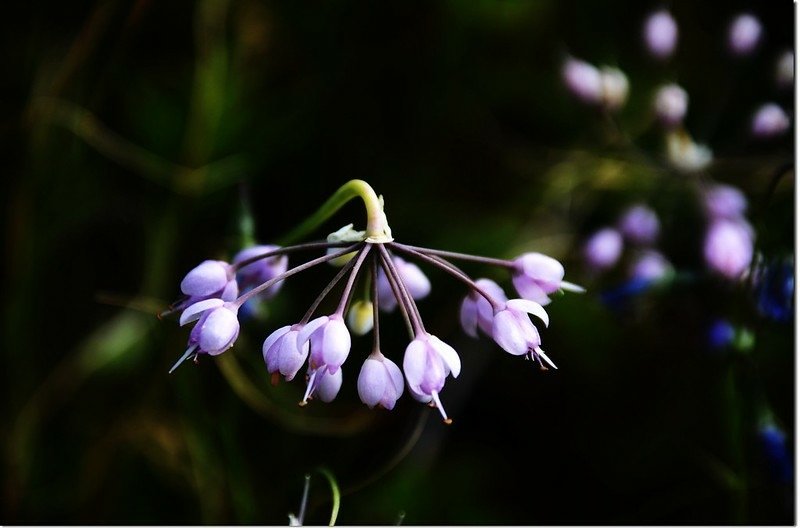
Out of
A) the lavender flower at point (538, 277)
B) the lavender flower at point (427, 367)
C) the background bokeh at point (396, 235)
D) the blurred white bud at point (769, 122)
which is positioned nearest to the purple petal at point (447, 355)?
the lavender flower at point (427, 367)

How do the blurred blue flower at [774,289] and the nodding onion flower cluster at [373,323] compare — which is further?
the blurred blue flower at [774,289]

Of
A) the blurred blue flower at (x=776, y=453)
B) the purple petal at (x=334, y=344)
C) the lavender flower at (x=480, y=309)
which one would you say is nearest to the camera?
the purple petal at (x=334, y=344)

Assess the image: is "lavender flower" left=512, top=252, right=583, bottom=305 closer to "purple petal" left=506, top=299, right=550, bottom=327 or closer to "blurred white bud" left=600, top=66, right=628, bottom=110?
"purple petal" left=506, top=299, right=550, bottom=327

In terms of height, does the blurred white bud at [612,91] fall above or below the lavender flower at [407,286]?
above

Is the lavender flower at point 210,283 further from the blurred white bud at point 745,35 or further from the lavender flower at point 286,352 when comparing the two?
the blurred white bud at point 745,35

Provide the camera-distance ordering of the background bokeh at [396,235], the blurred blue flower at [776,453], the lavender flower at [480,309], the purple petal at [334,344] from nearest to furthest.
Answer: the purple petal at [334,344]
the lavender flower at [480,309]
the blurred blue flower at [776,453]
the background bokeh at [396,235]

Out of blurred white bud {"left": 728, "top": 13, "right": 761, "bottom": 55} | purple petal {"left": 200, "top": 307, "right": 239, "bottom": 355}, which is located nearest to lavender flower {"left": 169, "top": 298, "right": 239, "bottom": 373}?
purple petal {"left": 200, "top": 307, "right": 239, "bottom": 355}

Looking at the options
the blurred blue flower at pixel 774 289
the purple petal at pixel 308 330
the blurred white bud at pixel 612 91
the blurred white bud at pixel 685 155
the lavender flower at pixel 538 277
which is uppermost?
the blurred white bud at pixel 612 91
